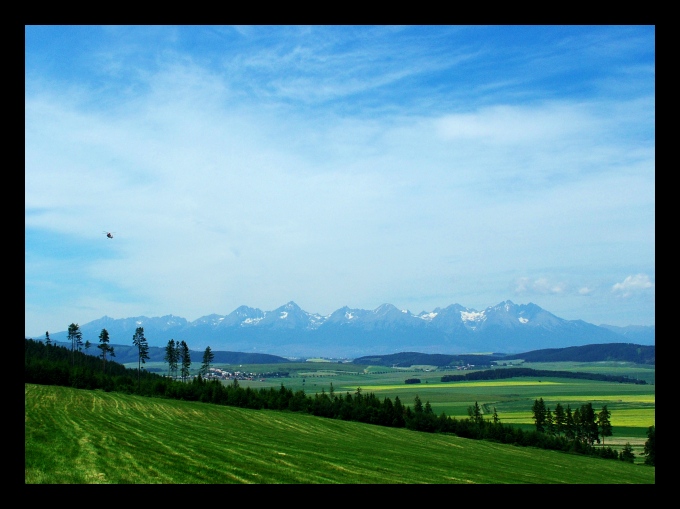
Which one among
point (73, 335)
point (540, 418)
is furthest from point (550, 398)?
point (73, 335)

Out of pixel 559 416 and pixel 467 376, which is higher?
pixel 559 416

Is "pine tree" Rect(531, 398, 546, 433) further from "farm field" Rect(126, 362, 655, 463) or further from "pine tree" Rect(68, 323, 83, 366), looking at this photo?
"pine tree" Rect(68, 323, 83, 366)

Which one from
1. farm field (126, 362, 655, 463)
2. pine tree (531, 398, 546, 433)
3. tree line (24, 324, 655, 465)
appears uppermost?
tree line (24, 324, 655, 465)

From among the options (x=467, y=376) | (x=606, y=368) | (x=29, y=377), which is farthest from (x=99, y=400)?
(x=606, y=368)

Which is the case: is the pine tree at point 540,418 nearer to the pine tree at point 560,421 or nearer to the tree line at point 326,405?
the tree line at point 326,405

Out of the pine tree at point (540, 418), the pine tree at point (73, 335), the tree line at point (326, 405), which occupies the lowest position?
the pine tree at point (540, 418)

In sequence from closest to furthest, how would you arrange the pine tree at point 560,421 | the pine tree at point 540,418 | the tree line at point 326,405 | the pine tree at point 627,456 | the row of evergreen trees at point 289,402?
1. the pine tree at point 627,456
2. the tree line at point 326,405
3. the row of evergreen trees at point 289,402
4. the pine tree at point 560,421
5. the pine tree at point 540,418

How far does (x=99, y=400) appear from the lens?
132 ft

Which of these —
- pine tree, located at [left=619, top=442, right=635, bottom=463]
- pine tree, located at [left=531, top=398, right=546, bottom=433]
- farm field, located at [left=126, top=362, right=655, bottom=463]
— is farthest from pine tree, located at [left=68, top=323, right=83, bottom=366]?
pine tree, located at [left=619, top=442, right=635, bottom=463]

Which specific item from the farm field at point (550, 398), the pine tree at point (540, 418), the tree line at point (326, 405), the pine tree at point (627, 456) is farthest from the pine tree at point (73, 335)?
the pine tree at point (627, 456)
